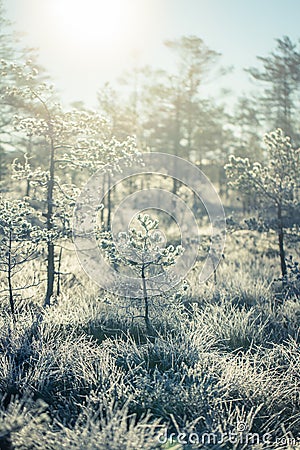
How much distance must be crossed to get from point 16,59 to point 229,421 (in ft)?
49.8

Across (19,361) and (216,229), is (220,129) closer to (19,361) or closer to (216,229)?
(216,229)

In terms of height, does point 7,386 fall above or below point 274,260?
below

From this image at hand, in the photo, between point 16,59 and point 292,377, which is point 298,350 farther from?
point 16,59

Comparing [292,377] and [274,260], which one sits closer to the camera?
[292,377]

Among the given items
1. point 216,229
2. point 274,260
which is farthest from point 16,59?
point 274,260

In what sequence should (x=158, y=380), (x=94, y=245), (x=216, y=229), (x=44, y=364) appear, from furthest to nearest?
(x=216, y=229) → (x=94, y=245) → (x=44, y=364) → (x=158, y=380)

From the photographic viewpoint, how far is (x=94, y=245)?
25.8ft

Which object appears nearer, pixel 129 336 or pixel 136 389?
pixel 136 389

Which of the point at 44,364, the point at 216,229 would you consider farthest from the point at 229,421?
the point at 216,229

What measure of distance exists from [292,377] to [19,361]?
3.19 metres

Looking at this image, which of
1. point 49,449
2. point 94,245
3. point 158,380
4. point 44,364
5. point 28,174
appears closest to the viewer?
point 49,449

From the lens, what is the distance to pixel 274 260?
1187cm

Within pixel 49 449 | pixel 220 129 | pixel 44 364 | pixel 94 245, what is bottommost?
pixel 49 449

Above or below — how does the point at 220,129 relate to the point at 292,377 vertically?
above
